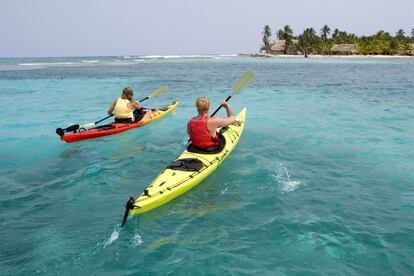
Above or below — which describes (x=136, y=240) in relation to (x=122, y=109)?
below

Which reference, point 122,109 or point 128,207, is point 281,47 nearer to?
point 122,109

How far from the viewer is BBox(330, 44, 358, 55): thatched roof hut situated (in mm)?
85562

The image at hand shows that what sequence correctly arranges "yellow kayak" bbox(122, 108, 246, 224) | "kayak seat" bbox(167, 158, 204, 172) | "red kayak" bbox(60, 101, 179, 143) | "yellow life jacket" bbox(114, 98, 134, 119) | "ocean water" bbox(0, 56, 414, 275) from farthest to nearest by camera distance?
1. "yellow life jacket" bbox(114, 98, 134, 119)
2. "red kayak" bbox(60, 101, 179, 143)
3. "kayak seat" bbox(167, 158, 204, 172)
4. "yellow kayak" bbox(122, 108, 246, 224)
5. "ocean water" bbox(0, 56, 414, 275)

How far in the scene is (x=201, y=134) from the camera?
23.8 ft

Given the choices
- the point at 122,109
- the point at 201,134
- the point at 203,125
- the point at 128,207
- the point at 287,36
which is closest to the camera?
the point at 128,207

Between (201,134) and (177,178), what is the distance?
50.6 inches

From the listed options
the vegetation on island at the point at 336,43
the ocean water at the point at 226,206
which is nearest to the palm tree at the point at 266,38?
the vegetation on island at the point at 336,43

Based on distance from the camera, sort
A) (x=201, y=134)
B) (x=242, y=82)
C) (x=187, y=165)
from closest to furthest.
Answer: (x=187, y=165) → (x=201, y=134) → (x=242, y=82)

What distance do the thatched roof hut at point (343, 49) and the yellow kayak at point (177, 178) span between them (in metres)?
88.3

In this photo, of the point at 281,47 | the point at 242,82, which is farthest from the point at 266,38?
the point at 242,82

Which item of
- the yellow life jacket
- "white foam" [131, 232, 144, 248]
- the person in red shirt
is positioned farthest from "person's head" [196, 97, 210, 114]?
the yellow life jacket

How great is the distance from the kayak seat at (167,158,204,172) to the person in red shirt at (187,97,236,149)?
0.51 m

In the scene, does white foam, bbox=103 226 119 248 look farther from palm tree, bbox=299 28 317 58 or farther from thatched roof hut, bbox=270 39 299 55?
thatched roof hut, bbox=270 39 299 55

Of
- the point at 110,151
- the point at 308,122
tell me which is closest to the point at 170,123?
the point at 110,151
